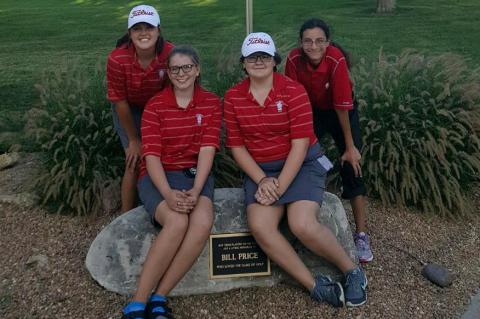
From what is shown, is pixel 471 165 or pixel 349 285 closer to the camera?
pixel 349 285

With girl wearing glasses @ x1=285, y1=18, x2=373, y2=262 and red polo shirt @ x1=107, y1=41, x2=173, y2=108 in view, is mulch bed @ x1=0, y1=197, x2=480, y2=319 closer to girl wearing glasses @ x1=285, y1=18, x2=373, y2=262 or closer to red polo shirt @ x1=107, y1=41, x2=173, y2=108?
girl wearing glasses @ x1=285, y1=18, x2=373, y2=262

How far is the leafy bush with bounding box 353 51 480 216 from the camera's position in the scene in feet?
15.6

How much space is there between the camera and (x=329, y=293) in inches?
140

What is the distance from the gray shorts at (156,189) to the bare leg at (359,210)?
1.06 m

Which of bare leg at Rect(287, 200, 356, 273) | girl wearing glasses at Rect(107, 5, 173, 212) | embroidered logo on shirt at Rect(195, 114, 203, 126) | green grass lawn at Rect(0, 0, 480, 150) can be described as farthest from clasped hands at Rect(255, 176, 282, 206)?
green grass lawn at Rect(0, 0, 480, 150)

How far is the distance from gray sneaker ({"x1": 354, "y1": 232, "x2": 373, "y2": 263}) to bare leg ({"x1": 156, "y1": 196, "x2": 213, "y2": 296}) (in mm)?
1195

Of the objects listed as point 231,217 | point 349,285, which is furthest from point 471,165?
point 231,217

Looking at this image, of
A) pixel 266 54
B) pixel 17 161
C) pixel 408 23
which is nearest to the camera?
pixel 266 54

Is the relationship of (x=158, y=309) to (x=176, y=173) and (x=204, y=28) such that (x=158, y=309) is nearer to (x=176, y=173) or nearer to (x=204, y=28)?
(x=176, y=173)

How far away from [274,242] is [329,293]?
464 mm

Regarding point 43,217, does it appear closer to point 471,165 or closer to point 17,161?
point 17,161

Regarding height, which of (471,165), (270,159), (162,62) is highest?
(162,62)

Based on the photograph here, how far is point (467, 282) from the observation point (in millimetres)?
4016

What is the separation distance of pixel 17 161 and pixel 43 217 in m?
1.29
